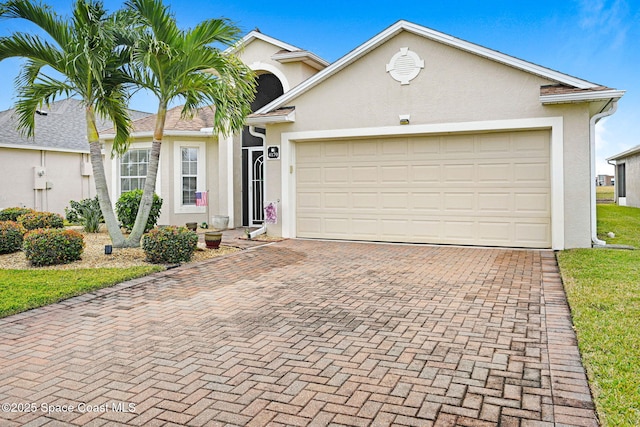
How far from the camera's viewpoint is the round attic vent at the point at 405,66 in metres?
10.5

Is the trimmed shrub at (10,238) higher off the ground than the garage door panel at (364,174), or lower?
lower

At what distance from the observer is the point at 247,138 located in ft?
49.1

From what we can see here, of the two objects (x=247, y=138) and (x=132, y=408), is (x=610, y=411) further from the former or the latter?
(x=247, y=138)

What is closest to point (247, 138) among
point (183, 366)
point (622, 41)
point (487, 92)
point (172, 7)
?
point (172, 7)

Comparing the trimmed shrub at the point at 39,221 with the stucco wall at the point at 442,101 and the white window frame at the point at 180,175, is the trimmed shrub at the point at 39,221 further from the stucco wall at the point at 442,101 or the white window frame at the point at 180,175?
the stucco wall at the point at 442,101

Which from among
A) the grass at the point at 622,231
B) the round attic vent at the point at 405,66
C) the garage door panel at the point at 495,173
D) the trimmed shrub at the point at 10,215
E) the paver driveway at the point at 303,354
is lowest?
the paver driveway at the point at 303,354

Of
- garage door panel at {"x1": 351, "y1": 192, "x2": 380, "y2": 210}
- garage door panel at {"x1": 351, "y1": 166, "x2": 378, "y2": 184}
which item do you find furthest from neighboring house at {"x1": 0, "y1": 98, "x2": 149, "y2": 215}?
garage door panel at {"x1": 351, "y1": 192, "x2": 380, "y2": 210}

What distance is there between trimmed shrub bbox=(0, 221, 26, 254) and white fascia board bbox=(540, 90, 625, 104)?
10603 mm

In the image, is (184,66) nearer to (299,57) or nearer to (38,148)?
(299,57)

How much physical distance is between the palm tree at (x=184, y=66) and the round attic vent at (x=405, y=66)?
320 cm

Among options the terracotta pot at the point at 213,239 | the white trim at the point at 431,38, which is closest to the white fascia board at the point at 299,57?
the white trim at the point at 431,38

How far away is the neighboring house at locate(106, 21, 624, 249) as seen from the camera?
31.1ft

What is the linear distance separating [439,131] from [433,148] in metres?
0.47

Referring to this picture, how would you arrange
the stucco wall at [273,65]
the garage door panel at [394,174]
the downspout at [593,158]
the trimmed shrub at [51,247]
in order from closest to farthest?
1. the trimmed shrub at [51,247]
2. the downspout at [593,158]
3. the garage door panel at [394,174]
4. the stucco wall at [273,65]
